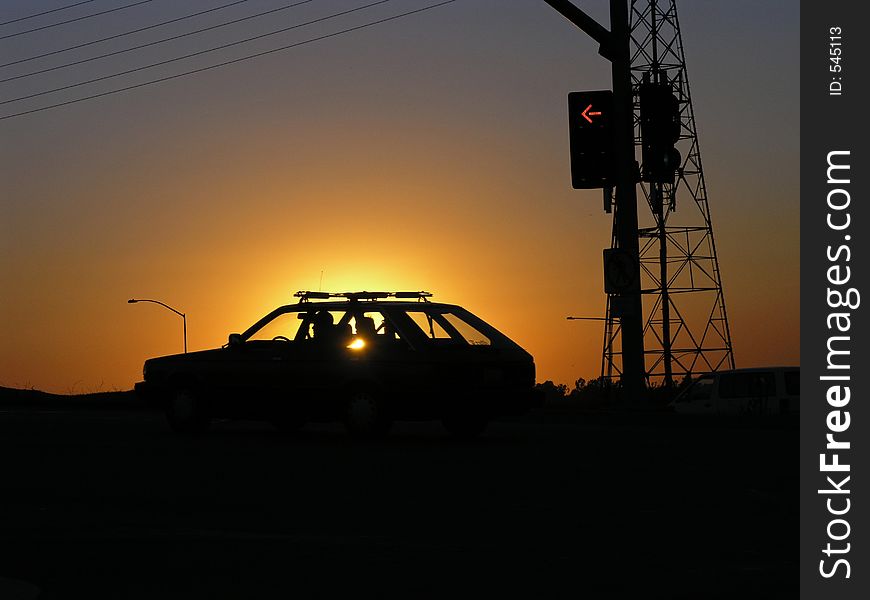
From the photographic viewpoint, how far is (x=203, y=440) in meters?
21.2

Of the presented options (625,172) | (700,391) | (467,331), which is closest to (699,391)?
(700,391)

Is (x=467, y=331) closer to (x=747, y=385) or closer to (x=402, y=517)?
(x=402, y=517)

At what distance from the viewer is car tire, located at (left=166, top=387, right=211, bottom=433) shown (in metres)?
22.4

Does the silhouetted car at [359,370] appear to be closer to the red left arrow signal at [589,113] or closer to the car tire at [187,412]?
the car tire at [187,412]

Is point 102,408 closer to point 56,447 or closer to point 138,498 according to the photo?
point 56,447

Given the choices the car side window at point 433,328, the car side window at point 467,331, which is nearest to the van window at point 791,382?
the car side window at point 467,331

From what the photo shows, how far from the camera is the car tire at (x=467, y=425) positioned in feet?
72.4

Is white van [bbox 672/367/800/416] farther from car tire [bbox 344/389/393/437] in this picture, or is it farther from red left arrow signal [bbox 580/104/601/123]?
car tire [bbox 344/389/393/437]

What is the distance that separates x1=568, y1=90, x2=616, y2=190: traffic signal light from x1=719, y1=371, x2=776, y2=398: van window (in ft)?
49.5

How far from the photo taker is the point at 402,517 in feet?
41.6

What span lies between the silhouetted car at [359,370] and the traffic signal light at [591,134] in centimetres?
323
